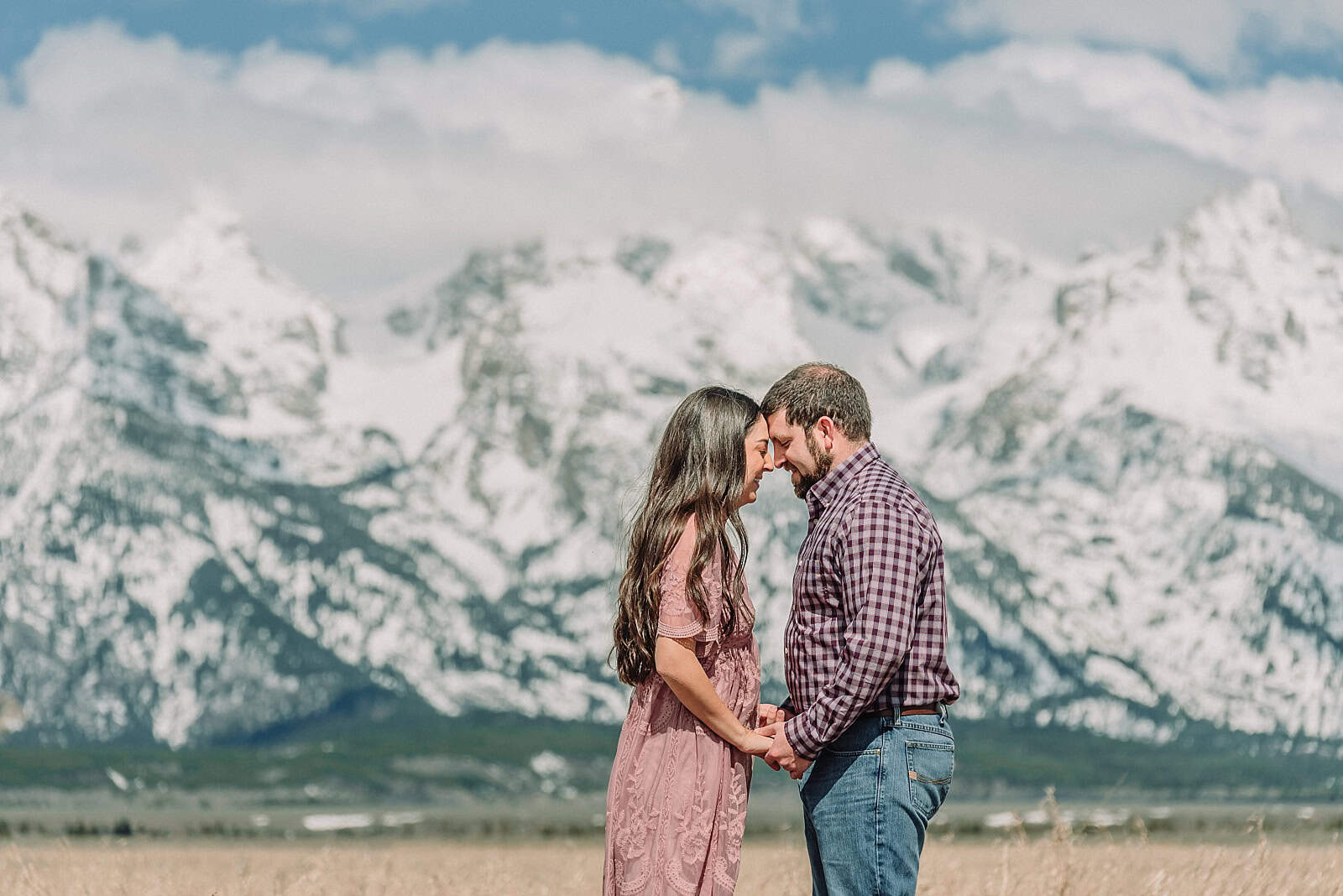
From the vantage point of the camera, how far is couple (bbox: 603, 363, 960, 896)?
11.8m

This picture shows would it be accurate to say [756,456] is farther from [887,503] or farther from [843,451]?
[887,503]

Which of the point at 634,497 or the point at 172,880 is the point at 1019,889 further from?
the point at 172,880

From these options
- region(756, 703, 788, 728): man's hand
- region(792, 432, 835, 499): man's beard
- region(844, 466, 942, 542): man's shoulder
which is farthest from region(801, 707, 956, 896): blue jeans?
region(792, 432, 835, 499): man's beard

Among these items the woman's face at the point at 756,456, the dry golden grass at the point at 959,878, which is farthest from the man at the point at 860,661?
the dry golden grass at the point at 959,878

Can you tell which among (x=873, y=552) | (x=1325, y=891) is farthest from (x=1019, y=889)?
(x=873, y=552)

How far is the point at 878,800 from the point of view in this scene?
1195cm

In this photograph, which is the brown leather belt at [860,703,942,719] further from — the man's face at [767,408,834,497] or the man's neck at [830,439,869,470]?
the man's neck at [830,439,869,470]

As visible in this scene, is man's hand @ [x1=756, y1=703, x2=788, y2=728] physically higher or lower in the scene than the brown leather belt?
lower

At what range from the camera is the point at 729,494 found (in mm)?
12102

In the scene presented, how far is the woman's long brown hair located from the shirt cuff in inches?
32.4

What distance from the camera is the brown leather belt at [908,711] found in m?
12.1

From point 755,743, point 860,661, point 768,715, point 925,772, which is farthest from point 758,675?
point 925,772

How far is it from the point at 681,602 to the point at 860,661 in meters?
1.27

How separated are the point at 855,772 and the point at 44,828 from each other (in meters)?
188
